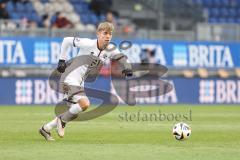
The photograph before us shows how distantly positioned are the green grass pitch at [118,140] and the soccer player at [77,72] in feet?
1.13

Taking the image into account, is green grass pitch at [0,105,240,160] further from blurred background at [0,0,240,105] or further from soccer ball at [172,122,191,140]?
blurred background at [0,0,240,105]

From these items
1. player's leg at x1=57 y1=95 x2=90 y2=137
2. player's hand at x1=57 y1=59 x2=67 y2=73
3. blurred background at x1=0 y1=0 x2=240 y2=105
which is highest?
player's hand at x1=57 y1=59 x2=67 y2=73

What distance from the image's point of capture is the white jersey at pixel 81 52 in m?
13.3

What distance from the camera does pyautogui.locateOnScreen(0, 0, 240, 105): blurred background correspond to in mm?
25703

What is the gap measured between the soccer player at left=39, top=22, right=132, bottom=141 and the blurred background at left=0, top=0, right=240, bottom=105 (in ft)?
40.3

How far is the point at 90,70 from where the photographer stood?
13742 millimetres

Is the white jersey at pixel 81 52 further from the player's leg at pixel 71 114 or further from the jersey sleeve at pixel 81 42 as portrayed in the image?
the player's leg at pixel 71 114

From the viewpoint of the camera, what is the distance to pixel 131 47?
2709cm

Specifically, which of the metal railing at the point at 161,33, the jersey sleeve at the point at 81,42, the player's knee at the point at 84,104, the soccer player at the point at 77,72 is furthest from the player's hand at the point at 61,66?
the metal railing at the point at 161,33

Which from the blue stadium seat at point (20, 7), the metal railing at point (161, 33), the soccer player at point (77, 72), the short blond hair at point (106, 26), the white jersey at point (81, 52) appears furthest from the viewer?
the blue stadium seat at point (20, 7)

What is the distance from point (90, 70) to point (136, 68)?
13184 millimetres

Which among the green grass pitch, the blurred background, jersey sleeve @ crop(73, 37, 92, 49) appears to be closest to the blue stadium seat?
the blurred background

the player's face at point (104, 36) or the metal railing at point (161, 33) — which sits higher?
the player's face at point (104, 36)

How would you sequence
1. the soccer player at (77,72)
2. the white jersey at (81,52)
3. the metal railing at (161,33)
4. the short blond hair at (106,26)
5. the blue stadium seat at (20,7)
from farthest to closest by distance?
the blue stadium seat at (20,7) < the metal railing at (161,33) < the white jersey at (81,52) < the soccer player at (77,72) < the short blond hair at (106,26)
